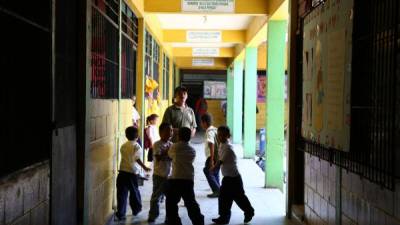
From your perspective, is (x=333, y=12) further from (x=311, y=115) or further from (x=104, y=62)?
(x=104, y=62)

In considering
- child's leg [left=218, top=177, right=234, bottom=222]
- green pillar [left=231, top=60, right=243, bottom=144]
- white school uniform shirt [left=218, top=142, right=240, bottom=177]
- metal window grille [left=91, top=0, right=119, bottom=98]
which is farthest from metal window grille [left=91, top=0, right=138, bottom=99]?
green pillar [left=231, top=60, right=243, bottom=144]

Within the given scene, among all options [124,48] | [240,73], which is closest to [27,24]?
[124,48]

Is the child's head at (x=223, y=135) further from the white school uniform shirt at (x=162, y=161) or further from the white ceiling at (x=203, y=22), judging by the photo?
the white ceiling at (x=203, y=22)

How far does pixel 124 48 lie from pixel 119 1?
870 mm

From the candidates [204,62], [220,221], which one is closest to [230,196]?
[220,221]

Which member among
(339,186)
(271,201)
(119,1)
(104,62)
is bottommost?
(271,201)

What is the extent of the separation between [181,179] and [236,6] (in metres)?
4.56

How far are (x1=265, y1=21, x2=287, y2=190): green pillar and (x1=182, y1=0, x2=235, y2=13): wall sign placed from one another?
825 millimetres

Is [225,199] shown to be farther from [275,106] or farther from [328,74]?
[275,106]

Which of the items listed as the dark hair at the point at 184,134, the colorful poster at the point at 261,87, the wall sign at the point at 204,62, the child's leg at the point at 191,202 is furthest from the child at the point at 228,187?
the colorful poster at the point at 261,87

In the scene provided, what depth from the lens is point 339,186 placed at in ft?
14.8

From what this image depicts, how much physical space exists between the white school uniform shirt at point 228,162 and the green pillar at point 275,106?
3.01 meters

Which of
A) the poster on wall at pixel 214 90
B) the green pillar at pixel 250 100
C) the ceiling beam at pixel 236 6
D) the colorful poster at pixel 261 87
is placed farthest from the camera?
the poster on wall at pixel 214 90

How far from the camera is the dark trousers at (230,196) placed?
21.3 ft
